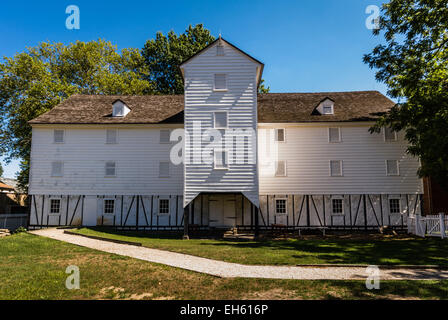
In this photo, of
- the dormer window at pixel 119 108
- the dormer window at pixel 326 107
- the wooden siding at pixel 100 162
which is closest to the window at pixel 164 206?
the wooden siding at pixel 100 162

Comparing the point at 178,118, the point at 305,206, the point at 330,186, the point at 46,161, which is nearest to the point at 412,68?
the point at 330,186

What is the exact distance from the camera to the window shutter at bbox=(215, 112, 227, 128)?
21.9 metres

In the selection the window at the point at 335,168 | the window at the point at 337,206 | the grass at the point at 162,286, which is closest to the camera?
the grass at the point at 162,286

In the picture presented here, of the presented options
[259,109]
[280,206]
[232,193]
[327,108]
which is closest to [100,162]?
[232,193]

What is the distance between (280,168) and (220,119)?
6527 millimetres

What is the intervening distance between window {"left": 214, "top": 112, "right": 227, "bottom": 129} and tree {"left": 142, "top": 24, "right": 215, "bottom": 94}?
73.2ft

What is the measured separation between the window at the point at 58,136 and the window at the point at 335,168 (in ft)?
72.0

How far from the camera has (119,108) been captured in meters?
26.8

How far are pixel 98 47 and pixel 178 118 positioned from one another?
840 inches

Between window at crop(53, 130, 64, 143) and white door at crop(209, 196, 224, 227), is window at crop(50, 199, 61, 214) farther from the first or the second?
white door at crop(209, 196, 224, 227)

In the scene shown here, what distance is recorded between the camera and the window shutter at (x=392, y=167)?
24281 millimetres

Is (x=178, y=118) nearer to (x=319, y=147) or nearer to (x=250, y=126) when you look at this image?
(x=250, y=126)

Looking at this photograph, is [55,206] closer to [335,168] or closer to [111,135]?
[111,135]

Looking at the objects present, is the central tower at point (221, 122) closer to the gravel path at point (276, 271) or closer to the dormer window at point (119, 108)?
the dormer window at point (119, 108)
